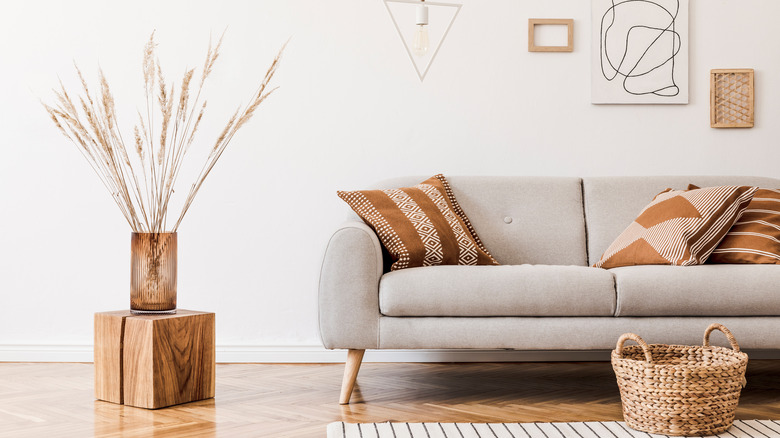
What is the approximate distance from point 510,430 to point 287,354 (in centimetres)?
159

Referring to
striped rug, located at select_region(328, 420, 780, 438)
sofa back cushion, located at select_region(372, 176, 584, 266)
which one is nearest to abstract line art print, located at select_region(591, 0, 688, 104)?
sofa back cushion, located at select_region(372, 176, 584, 266)

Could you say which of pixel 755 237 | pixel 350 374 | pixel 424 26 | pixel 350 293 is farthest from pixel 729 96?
pixel 350 374

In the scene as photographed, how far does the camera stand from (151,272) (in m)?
2.71

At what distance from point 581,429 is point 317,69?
7.07 ft

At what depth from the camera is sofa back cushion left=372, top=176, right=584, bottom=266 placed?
3232mm

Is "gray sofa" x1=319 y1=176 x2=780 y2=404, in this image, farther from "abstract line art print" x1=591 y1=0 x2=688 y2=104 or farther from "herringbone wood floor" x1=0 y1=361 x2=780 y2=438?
"abstract line art print" x1=591 y1=0 x2=688 y2=104

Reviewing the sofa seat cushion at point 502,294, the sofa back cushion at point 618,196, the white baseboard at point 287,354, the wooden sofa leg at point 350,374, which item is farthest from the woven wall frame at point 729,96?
the wooden sofa leg at point 350,374

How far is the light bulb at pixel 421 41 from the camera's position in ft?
11.3

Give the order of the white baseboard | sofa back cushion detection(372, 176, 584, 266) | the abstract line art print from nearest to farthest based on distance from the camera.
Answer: sofa back cushion detection(372, 176, 584, 266)
the white baseboard
the abstract line art print

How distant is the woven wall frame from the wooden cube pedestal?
254 cm

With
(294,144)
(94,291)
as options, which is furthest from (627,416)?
(94,291)

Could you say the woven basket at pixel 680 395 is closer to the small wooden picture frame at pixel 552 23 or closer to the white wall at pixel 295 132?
the white wall at pixel 295 132

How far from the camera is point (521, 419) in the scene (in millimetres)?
2424

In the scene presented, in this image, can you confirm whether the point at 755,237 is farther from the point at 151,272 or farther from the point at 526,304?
the point at 151,272
